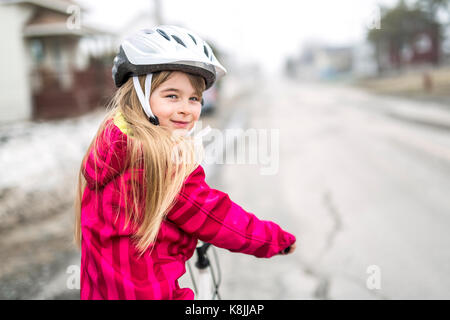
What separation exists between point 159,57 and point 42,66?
17.5 metres

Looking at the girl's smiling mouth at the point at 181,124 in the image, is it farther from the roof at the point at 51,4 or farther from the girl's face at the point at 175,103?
the roof at the point at 51,4

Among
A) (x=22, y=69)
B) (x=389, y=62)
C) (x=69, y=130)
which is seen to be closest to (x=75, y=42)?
(x=22, y=69)

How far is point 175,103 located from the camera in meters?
1.51

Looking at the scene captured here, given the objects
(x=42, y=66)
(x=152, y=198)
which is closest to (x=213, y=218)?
(x=152, y=198)

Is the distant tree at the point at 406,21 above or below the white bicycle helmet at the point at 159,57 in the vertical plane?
above

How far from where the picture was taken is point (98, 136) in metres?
1.39

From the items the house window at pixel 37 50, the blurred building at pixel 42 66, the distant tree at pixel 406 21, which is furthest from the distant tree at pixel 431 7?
the house window at pixel 37 50

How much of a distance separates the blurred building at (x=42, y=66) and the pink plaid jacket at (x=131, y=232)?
47.1 ft

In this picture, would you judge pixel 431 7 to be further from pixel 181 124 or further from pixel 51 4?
pixel 181 124

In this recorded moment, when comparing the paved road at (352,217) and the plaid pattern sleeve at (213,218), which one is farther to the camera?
the paved road at (352,217)

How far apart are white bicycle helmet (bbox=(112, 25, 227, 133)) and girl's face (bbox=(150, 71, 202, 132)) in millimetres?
30

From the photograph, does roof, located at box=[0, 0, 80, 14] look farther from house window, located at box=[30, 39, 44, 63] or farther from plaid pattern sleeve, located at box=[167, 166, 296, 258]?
plaid pattern sleeve, located at box=[167, 166, 296, 258]

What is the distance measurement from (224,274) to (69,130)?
781 centimetres

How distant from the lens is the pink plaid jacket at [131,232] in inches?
51.6
